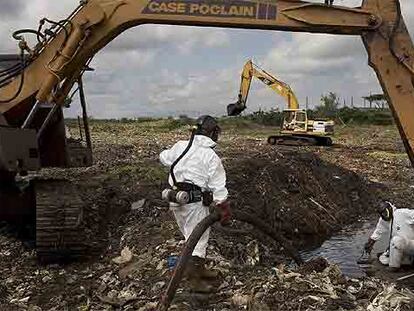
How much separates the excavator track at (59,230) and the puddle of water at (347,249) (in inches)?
132

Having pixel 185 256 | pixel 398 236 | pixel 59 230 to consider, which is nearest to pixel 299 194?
pixel 398 236

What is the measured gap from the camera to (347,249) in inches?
411

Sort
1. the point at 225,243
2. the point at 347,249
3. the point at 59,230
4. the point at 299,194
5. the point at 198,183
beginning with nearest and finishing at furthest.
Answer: the point at 198,183 → the point at 59,230 → the point at 225,243 → the point at 347,249 → the point at 299,194

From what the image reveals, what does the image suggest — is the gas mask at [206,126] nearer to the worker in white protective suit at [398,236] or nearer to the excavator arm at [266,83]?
the worker in white protective suit at [398,236]

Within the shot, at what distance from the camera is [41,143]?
346 inches

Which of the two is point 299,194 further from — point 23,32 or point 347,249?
point 23,32

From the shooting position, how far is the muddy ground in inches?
247

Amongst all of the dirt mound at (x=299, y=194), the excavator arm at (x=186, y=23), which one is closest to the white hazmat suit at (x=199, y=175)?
the excavator arm at (x=186, y=23)

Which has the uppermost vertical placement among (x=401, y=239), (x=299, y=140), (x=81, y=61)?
(x=81, y=61)

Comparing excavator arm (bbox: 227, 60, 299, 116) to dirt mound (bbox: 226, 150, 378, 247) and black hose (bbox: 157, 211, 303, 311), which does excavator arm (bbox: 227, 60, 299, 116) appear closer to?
dirt mound (bbox: 226, 150, 378, 247)

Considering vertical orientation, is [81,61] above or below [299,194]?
above

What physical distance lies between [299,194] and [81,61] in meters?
5.75

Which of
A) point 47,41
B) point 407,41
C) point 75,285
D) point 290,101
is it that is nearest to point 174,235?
point 75,285

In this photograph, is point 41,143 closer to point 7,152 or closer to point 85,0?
point 7,152
